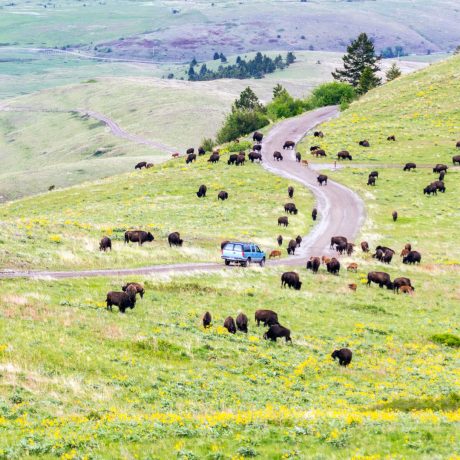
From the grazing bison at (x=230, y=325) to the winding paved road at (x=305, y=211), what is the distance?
12.1 m

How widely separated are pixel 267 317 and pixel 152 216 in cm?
3836

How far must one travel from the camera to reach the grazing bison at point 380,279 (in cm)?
4634

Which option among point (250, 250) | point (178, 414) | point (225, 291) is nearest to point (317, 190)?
point (250, 250)

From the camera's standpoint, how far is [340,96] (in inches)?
5723

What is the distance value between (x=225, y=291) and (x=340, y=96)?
11114 cm

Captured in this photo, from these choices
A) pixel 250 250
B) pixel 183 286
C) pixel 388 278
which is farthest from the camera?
pixel 250 250

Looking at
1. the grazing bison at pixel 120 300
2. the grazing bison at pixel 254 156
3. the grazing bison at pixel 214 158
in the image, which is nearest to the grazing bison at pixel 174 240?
the grazing bison at pixel 120 300

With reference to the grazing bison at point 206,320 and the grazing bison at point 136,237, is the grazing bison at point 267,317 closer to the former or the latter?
the grazing bison at point 206,320

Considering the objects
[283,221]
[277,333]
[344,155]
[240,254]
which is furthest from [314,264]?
[344,155]

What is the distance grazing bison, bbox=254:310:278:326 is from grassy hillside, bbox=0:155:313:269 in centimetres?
1509

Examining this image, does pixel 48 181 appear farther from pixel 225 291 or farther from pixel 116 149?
pixel 225 291

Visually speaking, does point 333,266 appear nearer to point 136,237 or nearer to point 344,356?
point 136,237

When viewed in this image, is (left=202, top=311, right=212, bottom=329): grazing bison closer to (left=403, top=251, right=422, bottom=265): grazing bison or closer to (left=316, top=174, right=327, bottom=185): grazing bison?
(left=403, top=251, right=422, bottom=265): grazing bison

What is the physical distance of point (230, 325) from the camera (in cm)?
3259
